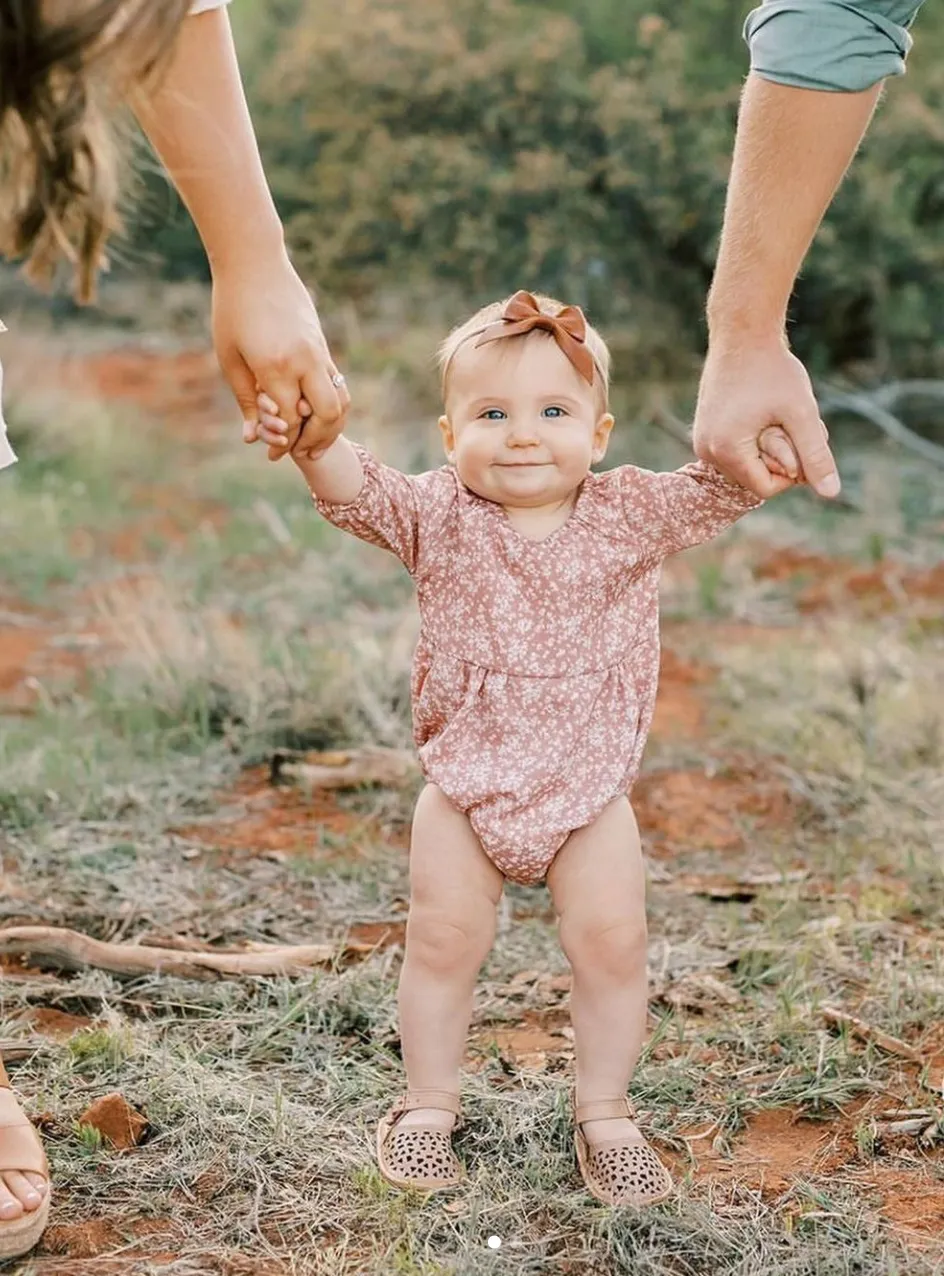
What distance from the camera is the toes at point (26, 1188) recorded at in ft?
→ 7.15

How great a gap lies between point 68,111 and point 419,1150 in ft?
4.64

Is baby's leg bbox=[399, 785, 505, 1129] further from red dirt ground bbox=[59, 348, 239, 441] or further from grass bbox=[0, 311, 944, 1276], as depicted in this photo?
red dirt ground bbox=[59, 348, 239, 441]

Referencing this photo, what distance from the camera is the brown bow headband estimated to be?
2.35 metres

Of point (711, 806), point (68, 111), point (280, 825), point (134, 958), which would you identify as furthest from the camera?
point (711, 806)

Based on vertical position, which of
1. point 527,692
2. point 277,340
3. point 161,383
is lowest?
point 161,383

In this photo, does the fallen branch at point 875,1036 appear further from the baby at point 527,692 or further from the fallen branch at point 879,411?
the fallen branch at point 879,411

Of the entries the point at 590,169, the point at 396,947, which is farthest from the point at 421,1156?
the point at 590,169

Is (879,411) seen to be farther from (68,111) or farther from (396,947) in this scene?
(68,111)

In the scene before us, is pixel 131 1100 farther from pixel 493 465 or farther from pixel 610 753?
pixel 493 465

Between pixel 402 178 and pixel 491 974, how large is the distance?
567 cm

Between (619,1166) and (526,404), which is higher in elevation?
(526,404)

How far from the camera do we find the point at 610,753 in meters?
2.38

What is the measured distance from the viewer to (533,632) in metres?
2.38

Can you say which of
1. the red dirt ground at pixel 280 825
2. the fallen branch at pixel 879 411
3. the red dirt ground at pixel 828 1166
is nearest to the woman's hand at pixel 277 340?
the red dirt ground at pixel 828 1166
